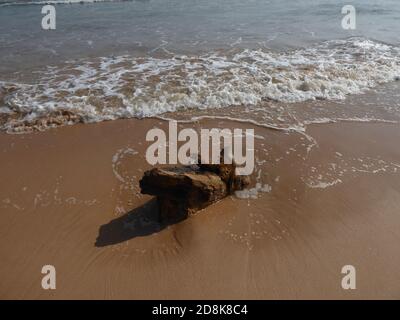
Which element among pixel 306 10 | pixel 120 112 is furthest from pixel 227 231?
pixel 306 10

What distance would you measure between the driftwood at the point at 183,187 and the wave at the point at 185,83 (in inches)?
105

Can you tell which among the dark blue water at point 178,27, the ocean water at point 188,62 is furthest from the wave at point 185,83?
the dark blue water at point 178,27

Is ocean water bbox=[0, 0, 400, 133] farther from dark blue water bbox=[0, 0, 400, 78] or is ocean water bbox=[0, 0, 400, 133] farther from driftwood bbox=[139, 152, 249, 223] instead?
driftwood bbox=[139, 152, 249, 223]

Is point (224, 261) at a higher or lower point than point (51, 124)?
lower

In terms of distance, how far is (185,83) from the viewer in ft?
24.3

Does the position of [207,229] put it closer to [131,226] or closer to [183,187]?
[183,187]

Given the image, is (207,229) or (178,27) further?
(178,27)

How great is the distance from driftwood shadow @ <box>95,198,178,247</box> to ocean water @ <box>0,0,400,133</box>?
259 cm

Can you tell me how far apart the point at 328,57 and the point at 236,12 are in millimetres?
6897

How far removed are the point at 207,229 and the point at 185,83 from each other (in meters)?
4.37

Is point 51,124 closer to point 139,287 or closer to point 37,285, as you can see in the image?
point 37,285

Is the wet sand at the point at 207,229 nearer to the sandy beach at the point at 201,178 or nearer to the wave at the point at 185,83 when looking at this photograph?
the sandy beach at the point at 201,178

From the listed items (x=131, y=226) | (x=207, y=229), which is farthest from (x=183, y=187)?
(x=131, y=226)

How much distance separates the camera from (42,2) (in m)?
19.0
